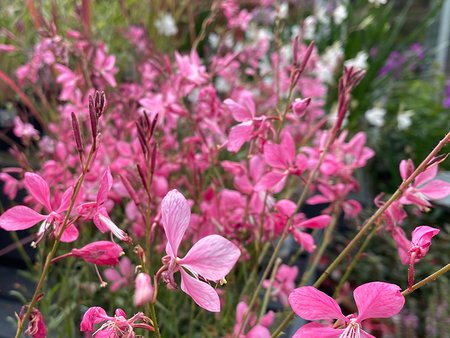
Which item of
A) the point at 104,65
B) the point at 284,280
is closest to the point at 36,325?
the point at 284,280

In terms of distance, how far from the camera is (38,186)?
44cm

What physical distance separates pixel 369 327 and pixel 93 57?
943 mm

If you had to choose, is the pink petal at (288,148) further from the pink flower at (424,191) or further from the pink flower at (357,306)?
the pink flower at (357,306)

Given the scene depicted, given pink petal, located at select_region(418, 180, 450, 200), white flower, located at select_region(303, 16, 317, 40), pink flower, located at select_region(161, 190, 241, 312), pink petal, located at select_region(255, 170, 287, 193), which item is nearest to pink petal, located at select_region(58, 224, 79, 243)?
pink flower, located at select_region(161, 190, 241, 312)

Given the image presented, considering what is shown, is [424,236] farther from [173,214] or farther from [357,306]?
[173,214]

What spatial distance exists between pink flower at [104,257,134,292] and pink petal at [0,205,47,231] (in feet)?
1.20

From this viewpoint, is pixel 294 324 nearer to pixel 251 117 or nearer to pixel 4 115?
pixel 251 117

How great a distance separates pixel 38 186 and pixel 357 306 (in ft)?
0.84

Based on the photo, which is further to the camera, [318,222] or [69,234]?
[318,222]

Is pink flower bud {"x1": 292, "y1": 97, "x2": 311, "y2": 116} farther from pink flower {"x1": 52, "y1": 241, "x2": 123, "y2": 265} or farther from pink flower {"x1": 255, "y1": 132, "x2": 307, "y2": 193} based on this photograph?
pink flower {"x1": 52, "y1": 241, "x2": 123, "y2": 265}

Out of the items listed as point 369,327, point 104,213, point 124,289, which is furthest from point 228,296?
point 369,327

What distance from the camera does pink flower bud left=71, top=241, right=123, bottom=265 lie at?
1.41 ft

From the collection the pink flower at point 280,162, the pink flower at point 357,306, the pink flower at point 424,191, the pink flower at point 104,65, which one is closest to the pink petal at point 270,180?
the pink flower at point 280,162

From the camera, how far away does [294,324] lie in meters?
1.03
